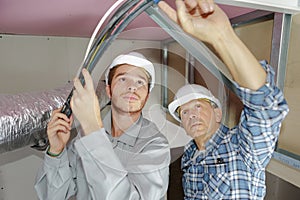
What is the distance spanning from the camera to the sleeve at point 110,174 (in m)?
0.57

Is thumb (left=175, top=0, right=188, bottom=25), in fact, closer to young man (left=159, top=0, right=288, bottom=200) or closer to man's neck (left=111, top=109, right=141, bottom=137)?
young man (left=159, top=0, right=288, bottom=200)

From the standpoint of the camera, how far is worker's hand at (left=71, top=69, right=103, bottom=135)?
544mm

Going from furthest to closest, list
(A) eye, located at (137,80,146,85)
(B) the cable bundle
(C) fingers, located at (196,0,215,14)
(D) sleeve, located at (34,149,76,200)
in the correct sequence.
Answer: (D) sleeve, located at (34,149,76,200)
(A) eye, located at (137,80,146,85)
(B) the cable bundle
(C) fingers, located at (196,0,215,14)

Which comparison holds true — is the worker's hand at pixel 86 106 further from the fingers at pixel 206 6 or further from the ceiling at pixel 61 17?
the fingers at pixel 206 6

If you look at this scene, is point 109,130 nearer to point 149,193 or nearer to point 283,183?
point 149,193

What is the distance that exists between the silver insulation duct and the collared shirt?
169 mm

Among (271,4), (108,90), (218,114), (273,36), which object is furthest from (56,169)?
(273,36)

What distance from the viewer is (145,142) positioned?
0.64 metres

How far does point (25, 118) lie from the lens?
837 mm

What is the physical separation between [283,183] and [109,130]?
81 cm

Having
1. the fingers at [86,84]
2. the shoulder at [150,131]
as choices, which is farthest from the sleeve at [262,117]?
the fingers at [86,84]

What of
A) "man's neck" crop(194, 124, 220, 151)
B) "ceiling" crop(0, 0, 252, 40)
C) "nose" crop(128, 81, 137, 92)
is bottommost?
"man's neck" crop(194, 124, 220, 151)

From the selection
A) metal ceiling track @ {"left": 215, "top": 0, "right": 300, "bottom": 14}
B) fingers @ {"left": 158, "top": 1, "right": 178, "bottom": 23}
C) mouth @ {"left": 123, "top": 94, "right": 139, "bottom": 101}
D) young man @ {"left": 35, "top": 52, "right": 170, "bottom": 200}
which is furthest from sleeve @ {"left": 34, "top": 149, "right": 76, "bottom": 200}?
metal ceiling track @ {"left": 215, "top": 0, "right": 300, "bottom": 14}

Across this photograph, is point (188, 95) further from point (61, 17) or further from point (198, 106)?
point (61, 17)
